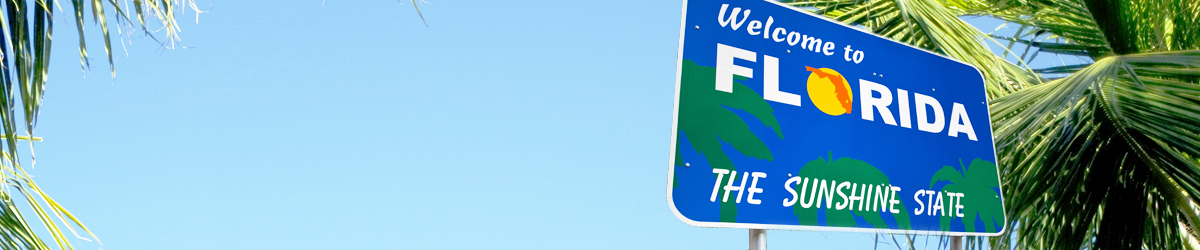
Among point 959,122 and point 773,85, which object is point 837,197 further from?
point 959,122

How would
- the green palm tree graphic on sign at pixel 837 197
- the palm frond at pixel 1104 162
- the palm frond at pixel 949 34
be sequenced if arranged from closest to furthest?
the green palm tree graphic on sign at pixel 837 197, the palm frond at pixel 949 34, the palm frond at pixel 1104 162

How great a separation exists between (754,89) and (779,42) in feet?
0.43

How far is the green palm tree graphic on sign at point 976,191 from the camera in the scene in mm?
1442

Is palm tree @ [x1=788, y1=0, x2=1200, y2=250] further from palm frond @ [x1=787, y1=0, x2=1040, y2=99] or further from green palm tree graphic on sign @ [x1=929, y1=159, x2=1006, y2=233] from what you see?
green palm tree graphic on sign @ [x1=929, y1=159, x2=1006, y2=233]

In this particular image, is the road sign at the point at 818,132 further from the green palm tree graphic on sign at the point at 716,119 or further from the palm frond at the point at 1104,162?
the palm frond at the point at 1104,162

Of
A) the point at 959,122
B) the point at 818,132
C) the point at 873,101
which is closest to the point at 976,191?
the point at 959,122

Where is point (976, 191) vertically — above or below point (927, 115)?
below

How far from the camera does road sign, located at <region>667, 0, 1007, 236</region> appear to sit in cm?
114

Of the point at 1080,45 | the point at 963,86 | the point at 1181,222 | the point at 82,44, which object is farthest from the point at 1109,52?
the point at 82,44

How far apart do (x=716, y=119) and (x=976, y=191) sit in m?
0.60

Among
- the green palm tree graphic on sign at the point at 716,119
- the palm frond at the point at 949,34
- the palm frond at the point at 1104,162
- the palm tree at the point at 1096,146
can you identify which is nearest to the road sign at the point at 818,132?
the green palm tree graphic on sign at the point at 716,119

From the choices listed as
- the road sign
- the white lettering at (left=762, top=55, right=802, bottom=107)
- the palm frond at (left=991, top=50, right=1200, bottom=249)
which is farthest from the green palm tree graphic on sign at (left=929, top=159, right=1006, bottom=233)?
the palm frond at (left=991, top=50, right=1200, bottom=249)

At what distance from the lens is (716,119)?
1.16m

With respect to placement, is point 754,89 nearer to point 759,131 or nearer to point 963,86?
point 759,131
